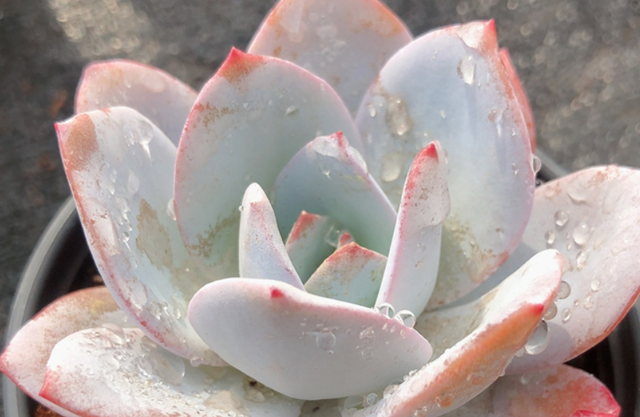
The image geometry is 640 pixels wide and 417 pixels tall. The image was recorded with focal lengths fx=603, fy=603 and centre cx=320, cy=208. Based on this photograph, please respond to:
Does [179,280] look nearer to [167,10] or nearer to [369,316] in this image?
[369,316]

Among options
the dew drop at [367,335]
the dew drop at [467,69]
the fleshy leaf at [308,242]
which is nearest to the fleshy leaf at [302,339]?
the dew drop at [367,335]

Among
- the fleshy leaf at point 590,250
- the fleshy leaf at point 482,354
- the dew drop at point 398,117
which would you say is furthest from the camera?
the dew drop at point 398,117

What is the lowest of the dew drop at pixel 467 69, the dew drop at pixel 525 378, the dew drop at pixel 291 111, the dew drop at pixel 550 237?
the dew drop at pixel 525 378

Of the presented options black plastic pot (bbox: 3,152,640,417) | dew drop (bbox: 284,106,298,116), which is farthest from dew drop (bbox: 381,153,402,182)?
black plastic pot (bbox: 3,152,640,417)

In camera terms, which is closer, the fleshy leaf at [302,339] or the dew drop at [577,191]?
the fleshy leaf at [302,339]

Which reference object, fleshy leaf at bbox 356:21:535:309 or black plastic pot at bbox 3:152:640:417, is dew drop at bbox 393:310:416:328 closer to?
fleshy leaf at bbox 356:21:535:309

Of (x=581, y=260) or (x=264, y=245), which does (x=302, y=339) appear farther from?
(x=581, y=260)

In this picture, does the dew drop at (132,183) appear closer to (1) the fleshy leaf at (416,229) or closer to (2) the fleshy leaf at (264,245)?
(2) the fleshy leaf at (264,245)
